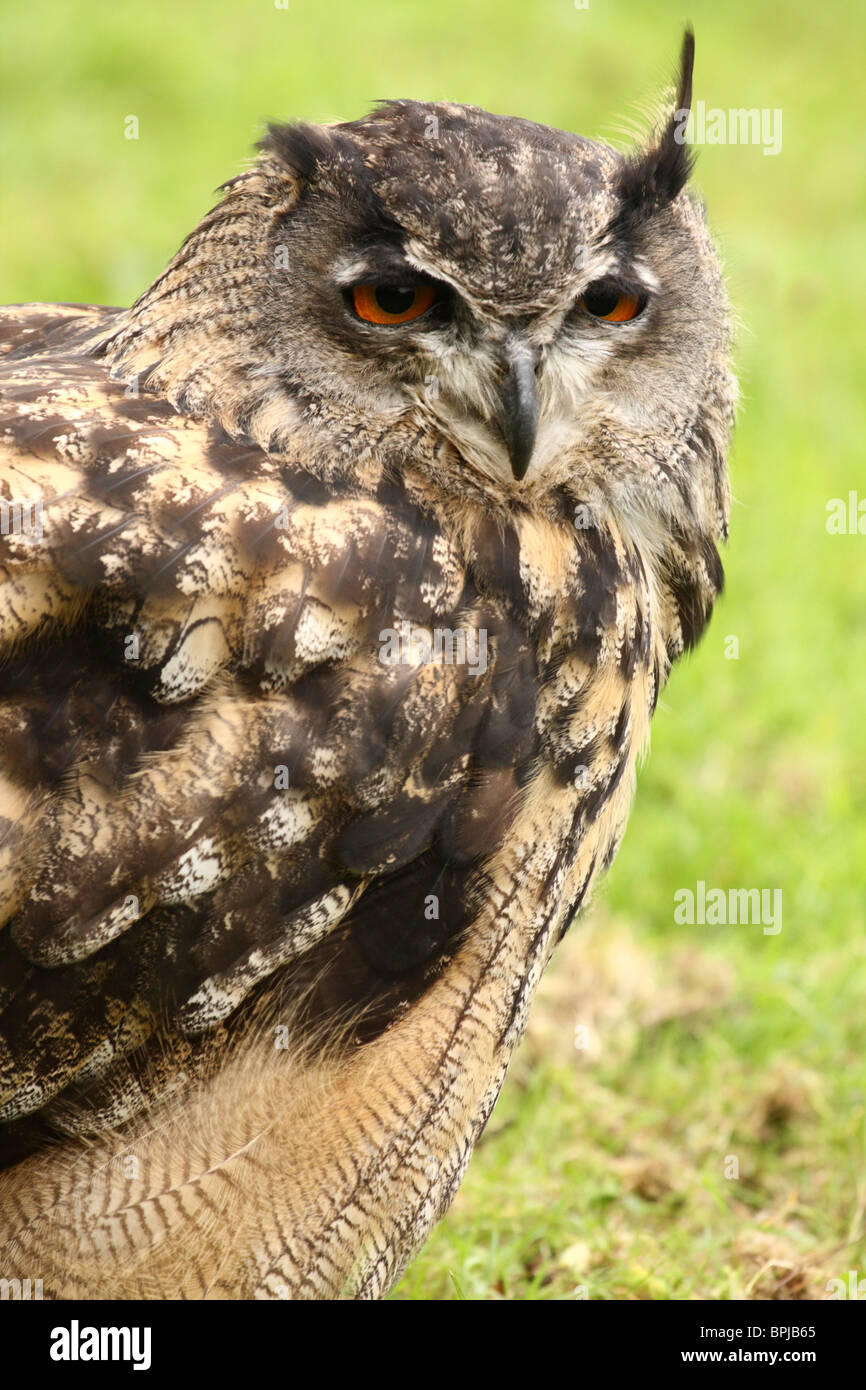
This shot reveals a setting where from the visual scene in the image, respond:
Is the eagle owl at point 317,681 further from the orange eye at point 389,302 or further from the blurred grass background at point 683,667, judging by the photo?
the blurred grass background at point 683,667

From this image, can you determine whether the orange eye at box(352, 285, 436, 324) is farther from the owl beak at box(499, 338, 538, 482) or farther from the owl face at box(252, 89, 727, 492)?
the owl beak at box(499, 338, 538, 482)

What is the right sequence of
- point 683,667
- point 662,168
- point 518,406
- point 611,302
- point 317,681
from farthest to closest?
point 683,667
point 662,168
point 611,302
point 518,406
point 317,681

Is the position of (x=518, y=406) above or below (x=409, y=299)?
below

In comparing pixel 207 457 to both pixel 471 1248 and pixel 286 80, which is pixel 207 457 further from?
pixel 286 80

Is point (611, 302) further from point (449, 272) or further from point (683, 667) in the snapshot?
point (683, 667)

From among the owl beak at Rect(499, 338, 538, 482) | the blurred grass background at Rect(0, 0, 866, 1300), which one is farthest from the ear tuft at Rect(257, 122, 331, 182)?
the blurred grass background at Rect(0, 0, 866, 1300)

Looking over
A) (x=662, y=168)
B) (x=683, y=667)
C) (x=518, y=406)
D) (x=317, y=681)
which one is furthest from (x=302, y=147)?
(x=683, y=667)
